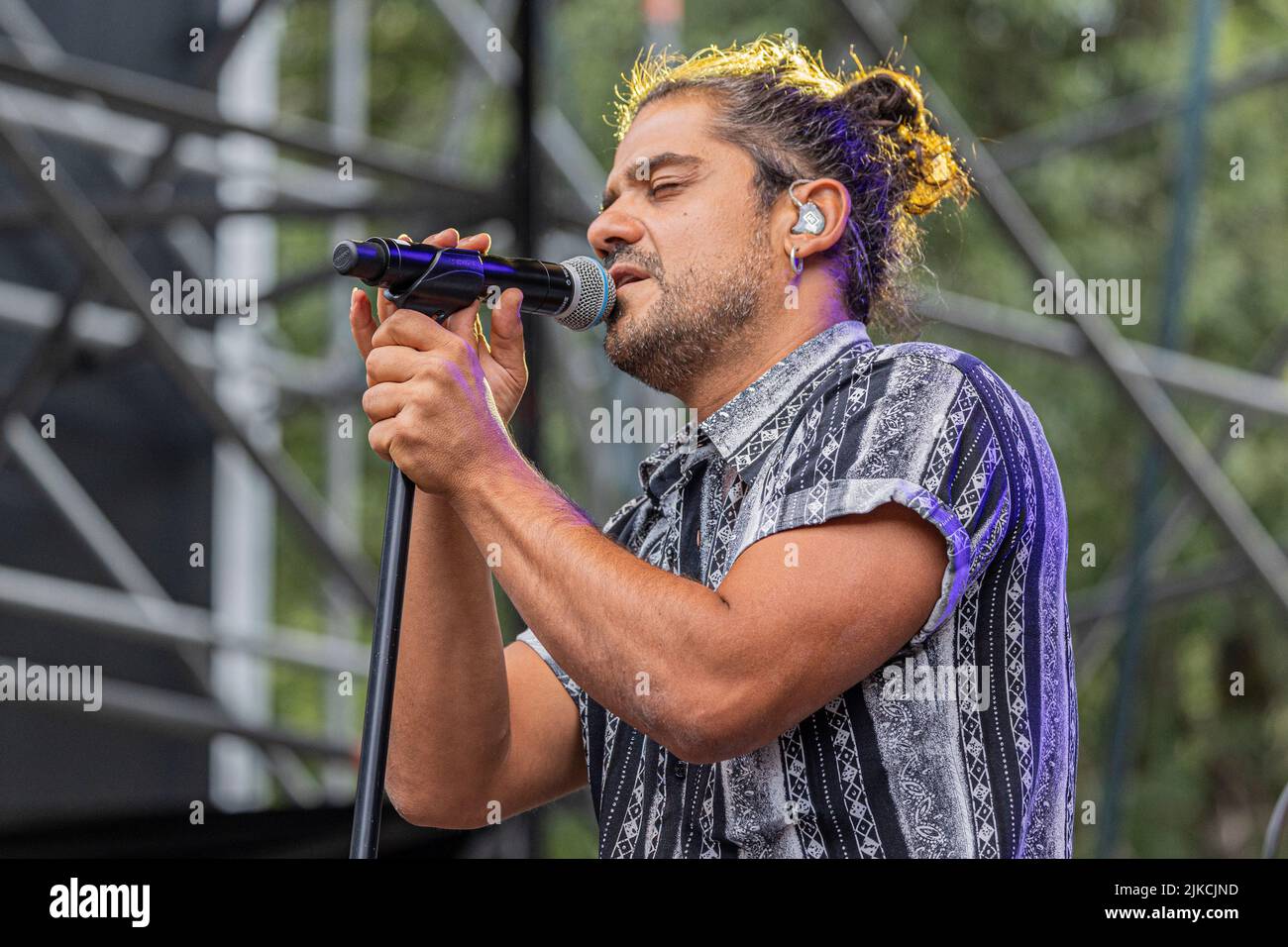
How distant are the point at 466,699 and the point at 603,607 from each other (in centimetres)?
34

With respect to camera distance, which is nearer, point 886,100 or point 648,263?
point 648,263

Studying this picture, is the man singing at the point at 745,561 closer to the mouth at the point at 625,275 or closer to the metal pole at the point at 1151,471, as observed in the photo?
the mouth at the point at 625,275

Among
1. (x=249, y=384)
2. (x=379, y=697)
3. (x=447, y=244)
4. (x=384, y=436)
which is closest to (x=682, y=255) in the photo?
(x=447, y=244)

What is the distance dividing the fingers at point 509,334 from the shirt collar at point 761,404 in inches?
7.0

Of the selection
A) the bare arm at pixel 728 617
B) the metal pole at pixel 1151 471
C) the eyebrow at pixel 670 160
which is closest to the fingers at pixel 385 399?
the bare arm at pixel 728 617

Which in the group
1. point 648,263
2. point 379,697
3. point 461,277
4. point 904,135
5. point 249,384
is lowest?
point 379,697

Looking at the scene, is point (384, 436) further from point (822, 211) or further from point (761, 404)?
point (822, 211)

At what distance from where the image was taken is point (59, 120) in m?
3.61

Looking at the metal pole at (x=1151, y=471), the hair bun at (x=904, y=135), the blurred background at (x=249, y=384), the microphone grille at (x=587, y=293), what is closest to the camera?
the microphone grille at (x=587, y=293)

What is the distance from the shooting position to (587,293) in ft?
4.32

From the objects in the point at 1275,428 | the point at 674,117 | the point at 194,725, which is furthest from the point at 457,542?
the point at 1275,428

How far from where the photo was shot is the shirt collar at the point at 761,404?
1362mm

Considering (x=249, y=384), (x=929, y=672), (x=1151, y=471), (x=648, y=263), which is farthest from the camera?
(x=249, y=384)

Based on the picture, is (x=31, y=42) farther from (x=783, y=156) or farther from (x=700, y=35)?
(x=700, y=35)
